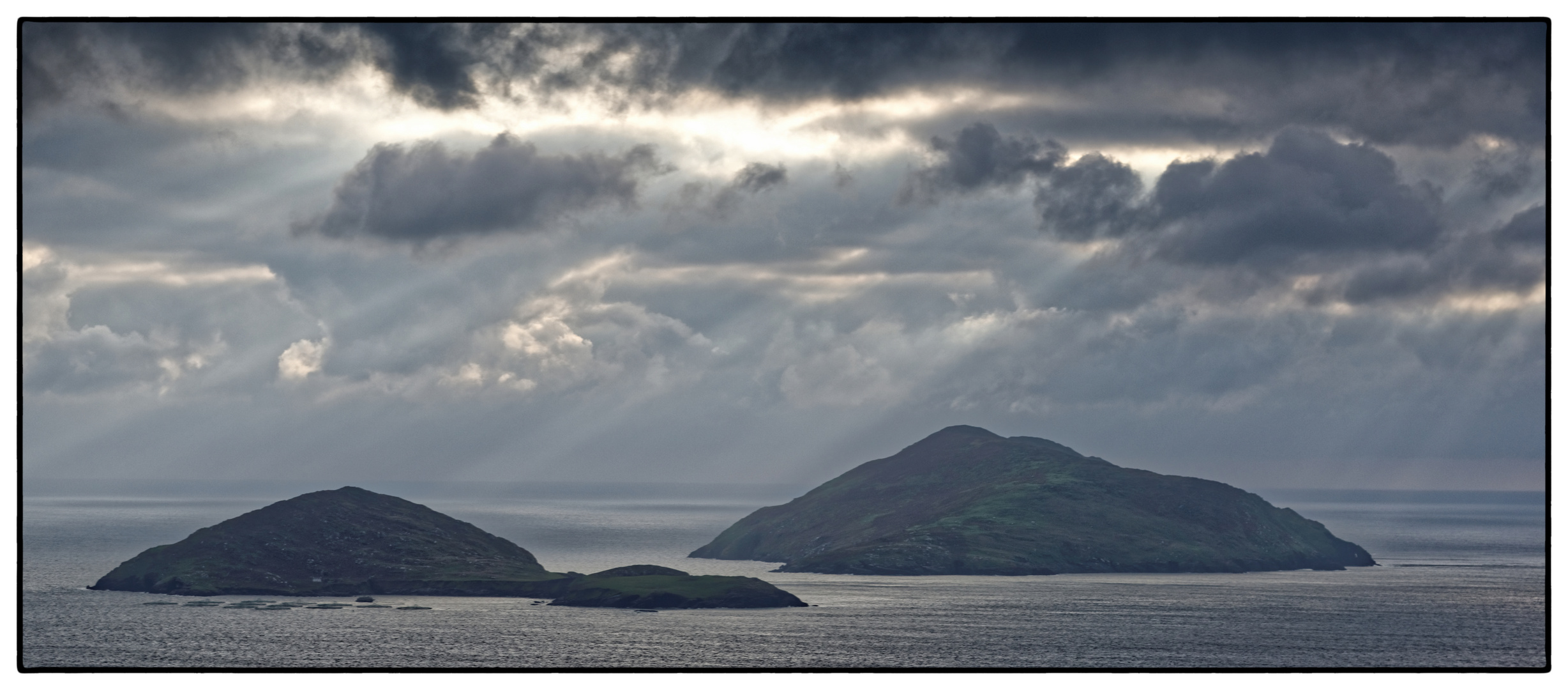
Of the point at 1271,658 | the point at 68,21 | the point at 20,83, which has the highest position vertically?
the point at 68,21

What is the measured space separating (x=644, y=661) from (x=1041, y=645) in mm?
55531

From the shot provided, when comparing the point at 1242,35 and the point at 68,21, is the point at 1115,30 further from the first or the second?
the point at 68,21

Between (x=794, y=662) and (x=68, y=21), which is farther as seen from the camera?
(x=794, y=662)

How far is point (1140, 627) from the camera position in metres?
198

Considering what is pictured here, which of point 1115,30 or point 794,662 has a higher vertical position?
point 1115,30

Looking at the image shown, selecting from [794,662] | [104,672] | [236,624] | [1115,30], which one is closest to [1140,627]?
[794,662]

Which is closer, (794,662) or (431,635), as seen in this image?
(794,662)

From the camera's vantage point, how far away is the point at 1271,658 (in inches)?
6275

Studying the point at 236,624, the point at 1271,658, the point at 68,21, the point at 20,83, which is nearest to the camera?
the point at 20,83

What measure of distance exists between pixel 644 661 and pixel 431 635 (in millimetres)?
47224

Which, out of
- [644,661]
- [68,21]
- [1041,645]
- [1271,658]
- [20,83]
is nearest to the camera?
[20,83]

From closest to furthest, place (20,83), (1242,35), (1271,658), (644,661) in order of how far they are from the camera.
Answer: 1. (20,83)
2. (1242,35)
3. (644,661)
4. (1271,658)

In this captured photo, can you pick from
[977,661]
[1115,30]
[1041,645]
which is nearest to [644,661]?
[977,661]

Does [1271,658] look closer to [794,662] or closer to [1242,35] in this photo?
[794,662]
